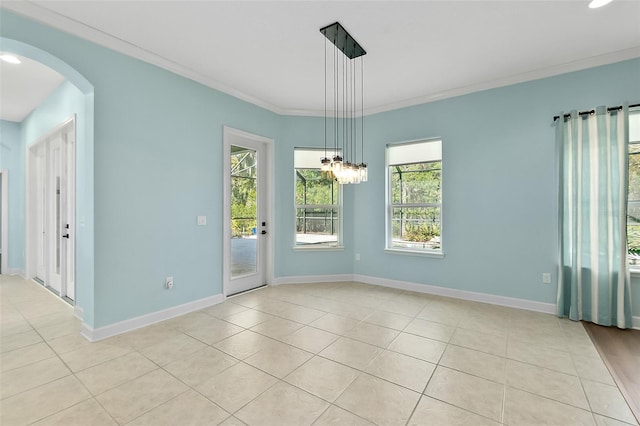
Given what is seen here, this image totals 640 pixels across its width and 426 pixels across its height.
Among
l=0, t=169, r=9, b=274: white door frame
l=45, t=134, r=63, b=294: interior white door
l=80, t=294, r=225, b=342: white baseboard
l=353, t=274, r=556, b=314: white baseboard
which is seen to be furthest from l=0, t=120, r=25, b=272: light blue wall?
l=353, t=274, r=556, b=314: white baseboard

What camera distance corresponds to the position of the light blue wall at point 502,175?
3.47m

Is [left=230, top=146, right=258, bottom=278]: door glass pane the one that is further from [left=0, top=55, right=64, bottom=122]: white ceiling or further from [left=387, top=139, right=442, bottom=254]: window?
[left=0, top=55, right=64, bottom=122]: white ceiling

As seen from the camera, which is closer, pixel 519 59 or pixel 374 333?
pixel 374 333

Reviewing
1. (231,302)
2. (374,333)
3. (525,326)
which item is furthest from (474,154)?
(231,302)

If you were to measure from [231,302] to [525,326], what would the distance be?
3.65m

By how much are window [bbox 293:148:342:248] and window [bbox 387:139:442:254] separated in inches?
39.2

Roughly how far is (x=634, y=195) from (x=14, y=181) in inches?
388

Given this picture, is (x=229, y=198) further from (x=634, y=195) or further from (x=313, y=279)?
(x=634, y=195)

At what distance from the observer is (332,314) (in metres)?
3.52

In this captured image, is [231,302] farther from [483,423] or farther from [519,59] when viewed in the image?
[519,59]

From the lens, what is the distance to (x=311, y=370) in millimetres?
2301

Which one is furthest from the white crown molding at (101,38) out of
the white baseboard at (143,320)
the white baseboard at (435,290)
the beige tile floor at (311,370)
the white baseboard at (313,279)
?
the white baseboard at (435,290)

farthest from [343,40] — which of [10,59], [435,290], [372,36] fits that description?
[10,59]

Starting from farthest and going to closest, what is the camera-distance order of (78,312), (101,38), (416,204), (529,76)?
(416,204) → (529,76) → (78,312) → (101,38)
